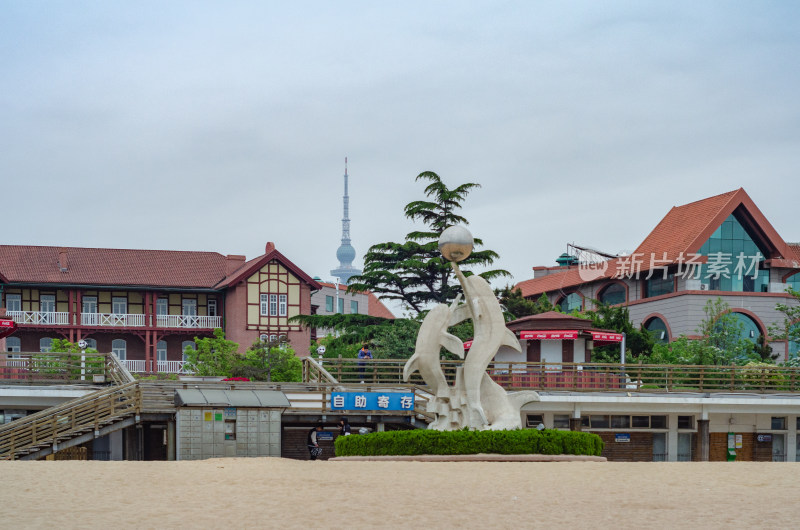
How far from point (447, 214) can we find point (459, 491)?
1032 inches

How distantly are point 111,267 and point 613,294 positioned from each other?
26.0 meters

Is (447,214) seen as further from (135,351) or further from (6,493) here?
(6,493)

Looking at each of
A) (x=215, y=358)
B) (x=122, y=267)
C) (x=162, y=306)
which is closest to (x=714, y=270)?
(x=215, y=358)

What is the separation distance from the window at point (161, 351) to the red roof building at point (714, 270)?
23.7m

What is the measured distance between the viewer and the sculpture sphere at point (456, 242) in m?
25.4

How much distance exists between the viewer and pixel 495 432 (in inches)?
953

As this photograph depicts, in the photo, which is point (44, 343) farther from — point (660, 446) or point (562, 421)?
point (660, 446)

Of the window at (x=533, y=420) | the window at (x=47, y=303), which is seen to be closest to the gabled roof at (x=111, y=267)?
the window at (x=47, y=303)

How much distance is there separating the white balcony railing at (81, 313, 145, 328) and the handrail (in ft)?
99.0

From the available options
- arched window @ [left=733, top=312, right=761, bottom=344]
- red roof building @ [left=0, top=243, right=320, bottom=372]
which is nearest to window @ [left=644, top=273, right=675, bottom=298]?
arched window @ [left=733, top=312, right=761, bottom=344]

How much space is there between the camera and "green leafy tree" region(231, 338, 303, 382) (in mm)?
42688

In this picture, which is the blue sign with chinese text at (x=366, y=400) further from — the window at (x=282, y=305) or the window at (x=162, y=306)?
the window at (x=162, y=306)

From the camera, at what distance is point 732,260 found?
5388 centimetres

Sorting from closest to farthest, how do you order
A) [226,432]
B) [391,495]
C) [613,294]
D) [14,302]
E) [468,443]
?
[391,495], [468,443], [226,432], [14,302], [613,294]
